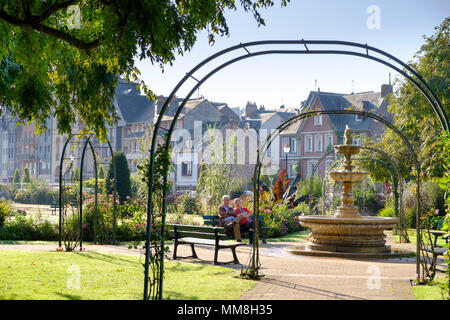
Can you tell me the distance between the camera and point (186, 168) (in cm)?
5959

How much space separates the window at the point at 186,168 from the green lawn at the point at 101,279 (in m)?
45.5

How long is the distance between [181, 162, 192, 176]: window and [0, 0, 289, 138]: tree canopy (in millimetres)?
47489

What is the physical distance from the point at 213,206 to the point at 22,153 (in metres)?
68.4

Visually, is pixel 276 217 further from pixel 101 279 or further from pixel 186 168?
pixel 186 168

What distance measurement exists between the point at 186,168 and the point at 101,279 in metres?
50.2

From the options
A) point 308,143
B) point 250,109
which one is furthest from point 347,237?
point 250,109

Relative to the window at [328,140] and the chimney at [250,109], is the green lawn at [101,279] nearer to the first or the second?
the window at [328,140]

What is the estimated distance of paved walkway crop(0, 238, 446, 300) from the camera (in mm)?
8297

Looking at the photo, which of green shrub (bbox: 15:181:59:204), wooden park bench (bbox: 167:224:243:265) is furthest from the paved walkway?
green shrub (bbox: 15:181:59:204)

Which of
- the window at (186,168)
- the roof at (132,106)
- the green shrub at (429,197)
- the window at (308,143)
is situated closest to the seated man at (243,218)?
the green shrub at (429,197)

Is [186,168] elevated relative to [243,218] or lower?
elevated

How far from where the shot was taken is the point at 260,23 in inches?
313
